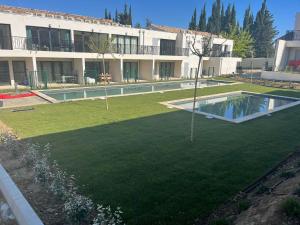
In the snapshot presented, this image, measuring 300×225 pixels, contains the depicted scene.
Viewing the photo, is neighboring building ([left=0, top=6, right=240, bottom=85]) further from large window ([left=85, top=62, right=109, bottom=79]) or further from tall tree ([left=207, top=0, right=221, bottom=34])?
tall tree ([left=207, top=0, right=221, bottom=34])

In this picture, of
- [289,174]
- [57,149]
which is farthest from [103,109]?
[289,174]

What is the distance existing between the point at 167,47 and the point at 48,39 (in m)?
15.9

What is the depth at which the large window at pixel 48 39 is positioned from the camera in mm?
20683

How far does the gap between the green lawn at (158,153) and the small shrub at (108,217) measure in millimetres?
177

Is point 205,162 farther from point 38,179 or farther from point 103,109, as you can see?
point 103,109

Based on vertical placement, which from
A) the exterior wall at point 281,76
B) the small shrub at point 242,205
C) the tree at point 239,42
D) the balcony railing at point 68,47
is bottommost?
the small shrub at point 242,205

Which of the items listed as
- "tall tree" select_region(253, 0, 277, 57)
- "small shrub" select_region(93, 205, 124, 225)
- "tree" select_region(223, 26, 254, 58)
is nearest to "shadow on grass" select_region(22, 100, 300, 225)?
"small shrub" select_region(93, 205, 124, 225)

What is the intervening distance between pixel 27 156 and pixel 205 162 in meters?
4.91

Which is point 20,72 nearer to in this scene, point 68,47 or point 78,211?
point 68,47

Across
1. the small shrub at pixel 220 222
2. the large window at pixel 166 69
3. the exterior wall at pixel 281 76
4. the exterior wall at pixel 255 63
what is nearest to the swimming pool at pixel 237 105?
the small shrub at pixel 220 222

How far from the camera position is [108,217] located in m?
4.12

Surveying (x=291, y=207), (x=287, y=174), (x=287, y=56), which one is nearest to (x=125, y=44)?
(x=287, y=174)

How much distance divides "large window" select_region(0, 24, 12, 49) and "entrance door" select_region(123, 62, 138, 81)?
40.7ft

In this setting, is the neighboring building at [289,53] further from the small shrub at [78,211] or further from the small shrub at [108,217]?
the small shrub at [78,211]
